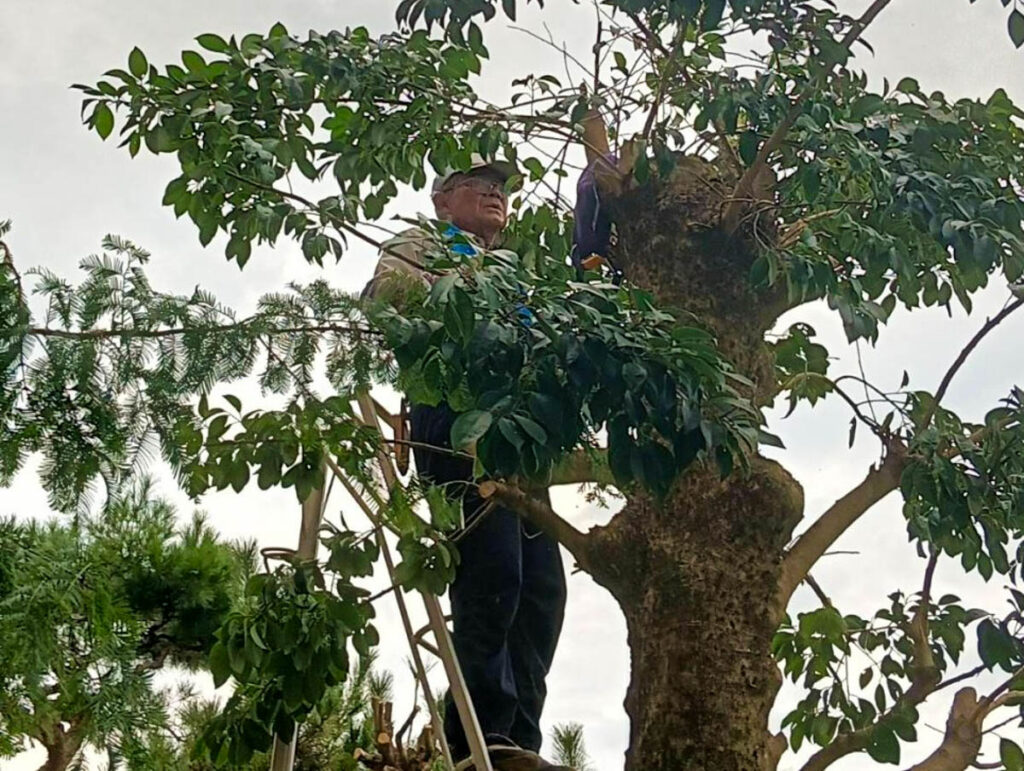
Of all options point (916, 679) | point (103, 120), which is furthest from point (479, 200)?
point (916, 679)

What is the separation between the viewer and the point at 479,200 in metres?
1.88

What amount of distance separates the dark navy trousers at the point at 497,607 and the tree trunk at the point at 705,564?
0.17 meters

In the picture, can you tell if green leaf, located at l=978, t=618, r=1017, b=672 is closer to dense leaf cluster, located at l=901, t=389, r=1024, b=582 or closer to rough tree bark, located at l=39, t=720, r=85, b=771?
dense leaf cluster, located at l=901, t=389, r=1024, b=582

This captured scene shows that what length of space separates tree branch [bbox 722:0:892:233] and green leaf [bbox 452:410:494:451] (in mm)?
603

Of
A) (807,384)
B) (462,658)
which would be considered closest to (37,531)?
(462,658)

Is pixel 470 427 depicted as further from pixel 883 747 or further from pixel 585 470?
pixel 883 747

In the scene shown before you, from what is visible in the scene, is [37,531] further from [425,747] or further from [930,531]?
[930,531]

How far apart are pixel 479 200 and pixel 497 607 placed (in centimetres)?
60

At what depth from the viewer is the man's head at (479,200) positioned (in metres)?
1.88

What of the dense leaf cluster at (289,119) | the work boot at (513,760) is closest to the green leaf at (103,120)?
the dense leaf cluster at (289,119)

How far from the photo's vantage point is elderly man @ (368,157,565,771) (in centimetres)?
164

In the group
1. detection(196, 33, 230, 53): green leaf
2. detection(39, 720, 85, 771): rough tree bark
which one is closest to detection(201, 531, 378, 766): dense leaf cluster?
detection(39, 720, 85, 771): rough tree bark

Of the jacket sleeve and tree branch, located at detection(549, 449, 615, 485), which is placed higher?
the jacket sleeve

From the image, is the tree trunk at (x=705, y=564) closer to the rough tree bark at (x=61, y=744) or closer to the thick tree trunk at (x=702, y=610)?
the thick tree trunk at (x=702, y=610)
